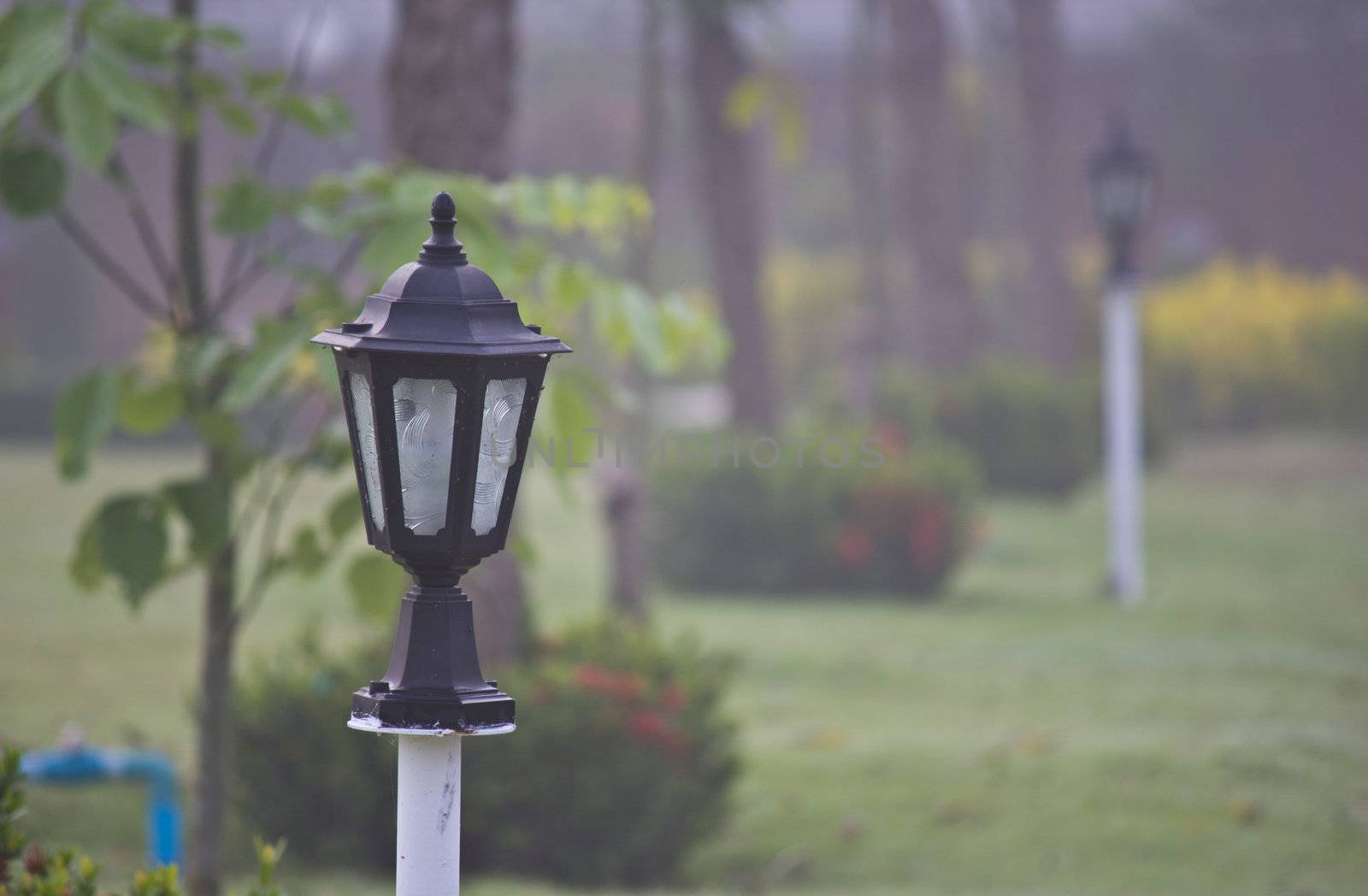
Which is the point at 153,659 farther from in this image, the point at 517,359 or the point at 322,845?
the point at 517,359

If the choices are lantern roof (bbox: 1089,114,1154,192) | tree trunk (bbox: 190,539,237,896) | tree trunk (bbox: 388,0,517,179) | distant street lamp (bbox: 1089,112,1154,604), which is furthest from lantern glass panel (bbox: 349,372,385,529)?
lantern roof (bbox: 1089,114,1154,192)

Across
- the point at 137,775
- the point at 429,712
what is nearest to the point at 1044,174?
the point at 137,775

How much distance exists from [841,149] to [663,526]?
90.0ft

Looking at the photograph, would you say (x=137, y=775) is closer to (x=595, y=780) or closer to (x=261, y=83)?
(x=595, y=780)

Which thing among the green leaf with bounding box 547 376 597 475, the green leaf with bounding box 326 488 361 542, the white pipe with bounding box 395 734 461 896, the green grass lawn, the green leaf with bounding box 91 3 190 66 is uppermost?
the green leaf with bounding box 91 3 190 66

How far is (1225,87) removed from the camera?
1345 inches

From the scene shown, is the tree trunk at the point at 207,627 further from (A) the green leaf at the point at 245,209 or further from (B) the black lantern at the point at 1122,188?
(B) the black lantern at the point at 1122,188

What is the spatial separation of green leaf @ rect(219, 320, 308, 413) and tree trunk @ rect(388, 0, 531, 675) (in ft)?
7.37

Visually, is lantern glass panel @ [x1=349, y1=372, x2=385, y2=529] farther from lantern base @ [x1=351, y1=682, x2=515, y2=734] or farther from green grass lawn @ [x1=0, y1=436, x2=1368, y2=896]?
green grass lawn @ [x1=0, y1=436, x2=1368, y2=896]

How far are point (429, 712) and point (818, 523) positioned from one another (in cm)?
1046

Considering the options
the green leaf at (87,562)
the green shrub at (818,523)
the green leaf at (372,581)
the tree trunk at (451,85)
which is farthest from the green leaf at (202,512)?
the green shrub at (818,523)

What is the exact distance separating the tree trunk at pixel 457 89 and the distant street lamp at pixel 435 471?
3.42 metres

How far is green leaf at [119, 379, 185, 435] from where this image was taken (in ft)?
12.9

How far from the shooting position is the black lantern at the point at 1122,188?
11516 millimetres
